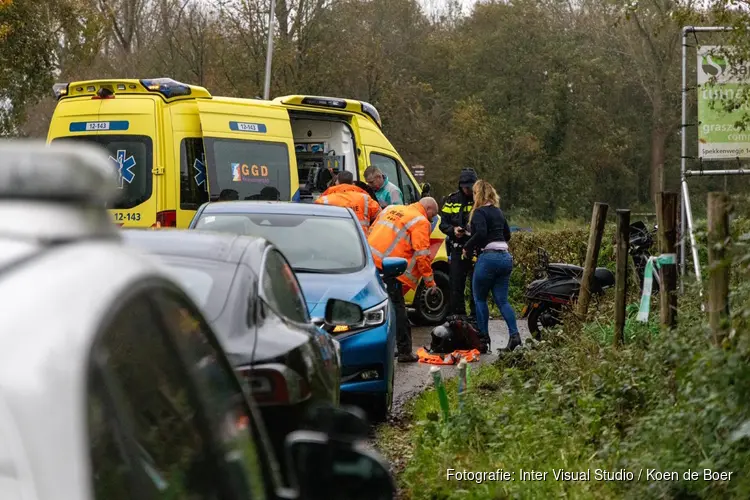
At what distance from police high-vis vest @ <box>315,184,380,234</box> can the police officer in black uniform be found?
1.17 meters

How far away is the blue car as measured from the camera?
816cm

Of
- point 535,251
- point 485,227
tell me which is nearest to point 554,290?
point 485,227

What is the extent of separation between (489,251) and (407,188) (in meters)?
4.76

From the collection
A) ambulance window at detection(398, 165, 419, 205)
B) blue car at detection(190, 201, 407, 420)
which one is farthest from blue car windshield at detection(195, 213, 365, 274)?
ambulance window at detection(398, 165, 419, 205)

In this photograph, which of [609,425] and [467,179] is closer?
[609,425]

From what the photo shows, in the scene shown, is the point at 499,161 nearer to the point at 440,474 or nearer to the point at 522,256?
the point at 522,256

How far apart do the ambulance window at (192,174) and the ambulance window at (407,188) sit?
3.73 metres

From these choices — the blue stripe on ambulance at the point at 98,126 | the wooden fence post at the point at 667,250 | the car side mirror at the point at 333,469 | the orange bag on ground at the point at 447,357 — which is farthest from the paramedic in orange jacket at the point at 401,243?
the car side mirror at the point at 333,469

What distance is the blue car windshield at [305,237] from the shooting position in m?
8.67

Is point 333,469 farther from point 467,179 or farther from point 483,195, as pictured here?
point 467,179

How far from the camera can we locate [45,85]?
96.4ft

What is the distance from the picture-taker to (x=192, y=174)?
12.7 m

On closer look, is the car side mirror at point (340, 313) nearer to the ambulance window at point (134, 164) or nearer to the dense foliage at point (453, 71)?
the ambulance window at point (134, 164)

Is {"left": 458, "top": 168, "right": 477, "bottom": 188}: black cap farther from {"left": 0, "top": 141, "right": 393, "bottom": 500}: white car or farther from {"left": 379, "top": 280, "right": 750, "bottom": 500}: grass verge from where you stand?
{"left": 0, "top": 141, "right": 393, "bottom": 500}: white car
